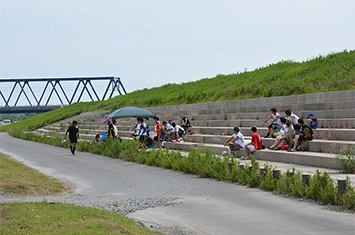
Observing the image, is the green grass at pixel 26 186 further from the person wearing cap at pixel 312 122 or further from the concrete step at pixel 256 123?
the concrete step at pixel 256 123

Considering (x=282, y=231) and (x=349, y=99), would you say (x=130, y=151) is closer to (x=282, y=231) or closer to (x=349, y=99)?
(x=349, y=99)

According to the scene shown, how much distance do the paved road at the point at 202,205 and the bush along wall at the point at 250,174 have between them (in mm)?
311

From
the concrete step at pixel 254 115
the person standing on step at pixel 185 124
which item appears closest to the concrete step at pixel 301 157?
the concrete step at pixel 254 115

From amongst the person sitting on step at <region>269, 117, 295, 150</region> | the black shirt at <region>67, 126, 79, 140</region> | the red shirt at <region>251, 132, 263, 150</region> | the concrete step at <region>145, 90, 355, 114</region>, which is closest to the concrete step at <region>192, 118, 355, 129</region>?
the concrete step at <region>145, 90, 355, 114</region>

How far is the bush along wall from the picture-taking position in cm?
1279

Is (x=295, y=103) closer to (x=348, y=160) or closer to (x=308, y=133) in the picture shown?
(x=308, y=133)

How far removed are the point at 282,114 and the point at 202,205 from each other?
13.1m

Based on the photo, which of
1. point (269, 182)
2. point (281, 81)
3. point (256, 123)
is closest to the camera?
point (269, 182)

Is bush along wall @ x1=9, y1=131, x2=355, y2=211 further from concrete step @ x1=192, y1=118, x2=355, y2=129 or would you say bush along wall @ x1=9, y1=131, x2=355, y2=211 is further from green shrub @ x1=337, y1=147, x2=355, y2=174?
concrete step @ x1=192, y1=118, x2=355, y2=129

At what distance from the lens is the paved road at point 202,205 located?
10.9 m

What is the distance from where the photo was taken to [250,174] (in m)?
16.6

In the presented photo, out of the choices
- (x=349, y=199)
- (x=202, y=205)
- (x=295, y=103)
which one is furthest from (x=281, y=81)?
(x=349, y=199)

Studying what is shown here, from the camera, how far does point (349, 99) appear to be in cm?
2338

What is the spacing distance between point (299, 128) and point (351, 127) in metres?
1.61
